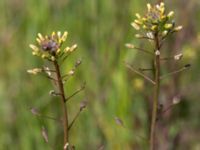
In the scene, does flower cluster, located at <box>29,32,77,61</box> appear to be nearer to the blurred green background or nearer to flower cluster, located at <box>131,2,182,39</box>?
flower cluster, located at <box>131,2,182,39</box>

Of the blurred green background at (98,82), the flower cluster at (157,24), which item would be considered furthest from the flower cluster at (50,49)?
the blurred green background at (98,82)

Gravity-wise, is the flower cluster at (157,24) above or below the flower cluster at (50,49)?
above

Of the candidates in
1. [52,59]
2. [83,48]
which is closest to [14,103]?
[83,48]

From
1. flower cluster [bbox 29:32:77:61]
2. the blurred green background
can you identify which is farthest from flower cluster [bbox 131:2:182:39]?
the blurred green background

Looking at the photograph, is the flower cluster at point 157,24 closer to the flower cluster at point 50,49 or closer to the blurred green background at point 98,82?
the flower cluster at point 50,49

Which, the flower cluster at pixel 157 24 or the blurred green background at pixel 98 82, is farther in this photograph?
the blurred green background at pixel 98 82

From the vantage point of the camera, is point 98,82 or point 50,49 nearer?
point 50,49

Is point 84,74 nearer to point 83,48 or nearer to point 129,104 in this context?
point 83,48

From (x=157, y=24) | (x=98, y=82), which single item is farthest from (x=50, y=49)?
(x=98, y=82)

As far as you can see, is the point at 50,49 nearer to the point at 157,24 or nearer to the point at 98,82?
the point at 157,24
